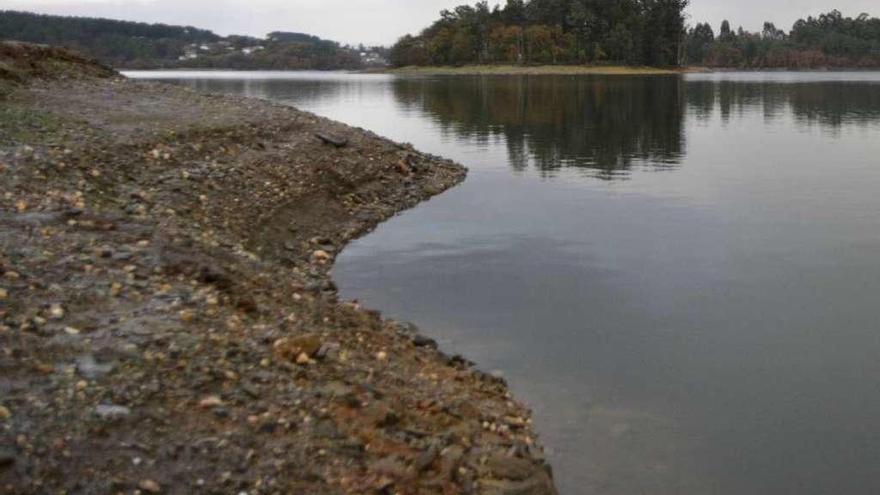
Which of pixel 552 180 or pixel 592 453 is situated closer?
pixel 592 453

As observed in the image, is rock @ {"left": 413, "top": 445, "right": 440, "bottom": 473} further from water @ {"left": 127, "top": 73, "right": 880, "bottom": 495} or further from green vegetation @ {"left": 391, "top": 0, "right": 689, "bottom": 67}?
green vegetation @ {"left": 391, "top": 0, "right": 689, "bottom": 67}

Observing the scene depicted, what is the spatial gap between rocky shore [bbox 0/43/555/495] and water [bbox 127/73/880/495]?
103 cm

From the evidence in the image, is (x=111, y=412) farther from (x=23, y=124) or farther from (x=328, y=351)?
(x=23, y=124)

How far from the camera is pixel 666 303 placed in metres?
15.0

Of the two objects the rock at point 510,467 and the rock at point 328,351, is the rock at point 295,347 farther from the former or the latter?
the rock at point 510,467

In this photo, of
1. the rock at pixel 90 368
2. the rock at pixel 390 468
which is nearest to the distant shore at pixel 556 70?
the rock at pixel 90 368

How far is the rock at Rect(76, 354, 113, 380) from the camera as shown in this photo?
8469 millimetres

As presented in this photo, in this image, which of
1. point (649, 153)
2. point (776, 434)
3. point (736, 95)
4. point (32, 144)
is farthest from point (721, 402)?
point (736, 95)

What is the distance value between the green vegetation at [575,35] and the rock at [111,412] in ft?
469

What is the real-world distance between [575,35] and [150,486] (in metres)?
151

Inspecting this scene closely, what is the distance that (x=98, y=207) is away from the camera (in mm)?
14836

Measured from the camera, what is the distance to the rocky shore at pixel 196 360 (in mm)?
7617

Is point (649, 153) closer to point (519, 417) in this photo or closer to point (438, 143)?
point (438, 143)

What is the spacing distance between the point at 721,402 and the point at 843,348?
9.12ft
